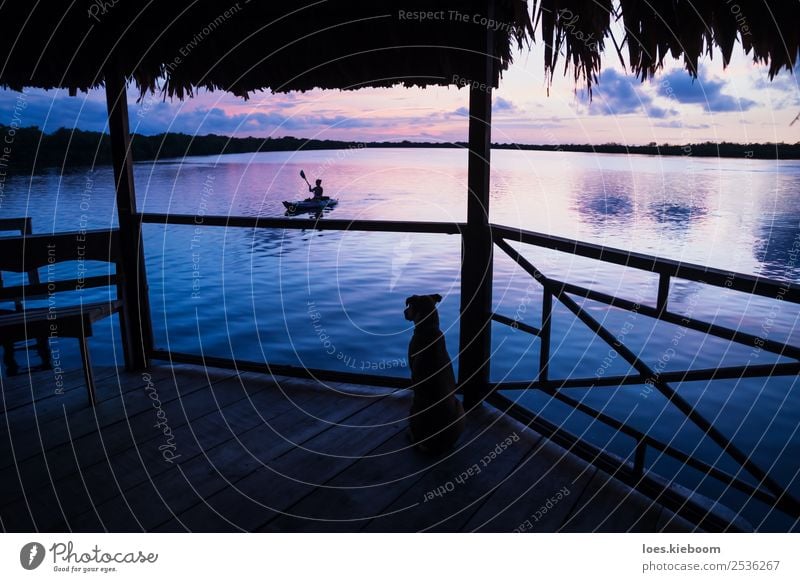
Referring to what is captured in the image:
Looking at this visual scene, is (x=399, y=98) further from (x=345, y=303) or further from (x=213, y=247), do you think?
(x=213, y=247)

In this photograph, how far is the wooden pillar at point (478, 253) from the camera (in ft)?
9.00

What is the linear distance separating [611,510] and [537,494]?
0.31 metres

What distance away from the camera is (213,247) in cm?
1848

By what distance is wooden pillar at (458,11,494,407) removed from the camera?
2744mm

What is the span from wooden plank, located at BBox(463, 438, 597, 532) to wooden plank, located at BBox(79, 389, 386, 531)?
3.49 feet

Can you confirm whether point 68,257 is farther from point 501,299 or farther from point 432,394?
point 501,299

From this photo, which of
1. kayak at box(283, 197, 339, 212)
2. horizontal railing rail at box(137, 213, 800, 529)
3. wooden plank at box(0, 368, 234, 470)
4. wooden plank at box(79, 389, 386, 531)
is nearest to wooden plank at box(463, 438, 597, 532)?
horizontal railing rail at box(137, 213, 800, 529)

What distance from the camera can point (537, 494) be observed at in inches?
91.0

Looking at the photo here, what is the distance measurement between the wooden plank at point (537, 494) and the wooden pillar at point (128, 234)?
2.71 metres

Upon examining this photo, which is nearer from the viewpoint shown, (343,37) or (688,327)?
(688,327)

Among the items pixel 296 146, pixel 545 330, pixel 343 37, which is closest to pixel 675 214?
pixel 296 146

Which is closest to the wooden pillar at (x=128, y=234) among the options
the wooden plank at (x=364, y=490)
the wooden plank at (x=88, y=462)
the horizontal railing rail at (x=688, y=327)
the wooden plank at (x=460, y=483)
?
the wooden plank at (x=88, y=462)
